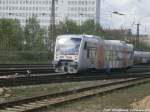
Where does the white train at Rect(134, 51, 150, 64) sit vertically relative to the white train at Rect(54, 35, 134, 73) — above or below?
below

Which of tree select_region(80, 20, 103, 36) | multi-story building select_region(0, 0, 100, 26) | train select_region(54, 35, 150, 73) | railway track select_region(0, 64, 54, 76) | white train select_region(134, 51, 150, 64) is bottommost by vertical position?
white train select_region(134, 51, 150, 64)

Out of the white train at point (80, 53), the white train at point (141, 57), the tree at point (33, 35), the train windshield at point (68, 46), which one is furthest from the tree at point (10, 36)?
the train windshield at point (68, 46)

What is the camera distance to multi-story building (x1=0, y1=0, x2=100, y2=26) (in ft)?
545

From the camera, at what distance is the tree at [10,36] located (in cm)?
8950

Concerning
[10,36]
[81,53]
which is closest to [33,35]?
[10,36]

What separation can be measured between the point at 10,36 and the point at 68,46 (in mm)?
56517

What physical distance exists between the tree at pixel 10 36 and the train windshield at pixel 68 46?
51.0 metres

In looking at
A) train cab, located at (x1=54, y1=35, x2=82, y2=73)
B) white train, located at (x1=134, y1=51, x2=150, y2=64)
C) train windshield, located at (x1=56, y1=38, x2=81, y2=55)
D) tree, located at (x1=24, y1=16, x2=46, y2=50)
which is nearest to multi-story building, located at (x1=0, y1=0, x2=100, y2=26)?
tree, located at (x1=24, y1=16, x2=46, y2=50)

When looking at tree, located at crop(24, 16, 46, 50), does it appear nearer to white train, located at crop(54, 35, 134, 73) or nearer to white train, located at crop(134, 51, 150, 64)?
white train, located at crop(134, 51, 150, 64)

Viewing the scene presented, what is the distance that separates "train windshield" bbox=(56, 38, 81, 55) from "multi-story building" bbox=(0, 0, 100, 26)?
4964 inches

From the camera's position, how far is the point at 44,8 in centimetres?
16750

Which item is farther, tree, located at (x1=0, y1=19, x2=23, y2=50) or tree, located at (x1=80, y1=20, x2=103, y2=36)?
tree, located at (x1=80, y1=20, x2=103, y2=36)

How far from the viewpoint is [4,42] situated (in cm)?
8950

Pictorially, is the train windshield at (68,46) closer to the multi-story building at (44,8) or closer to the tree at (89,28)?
the tree at (89,28)
